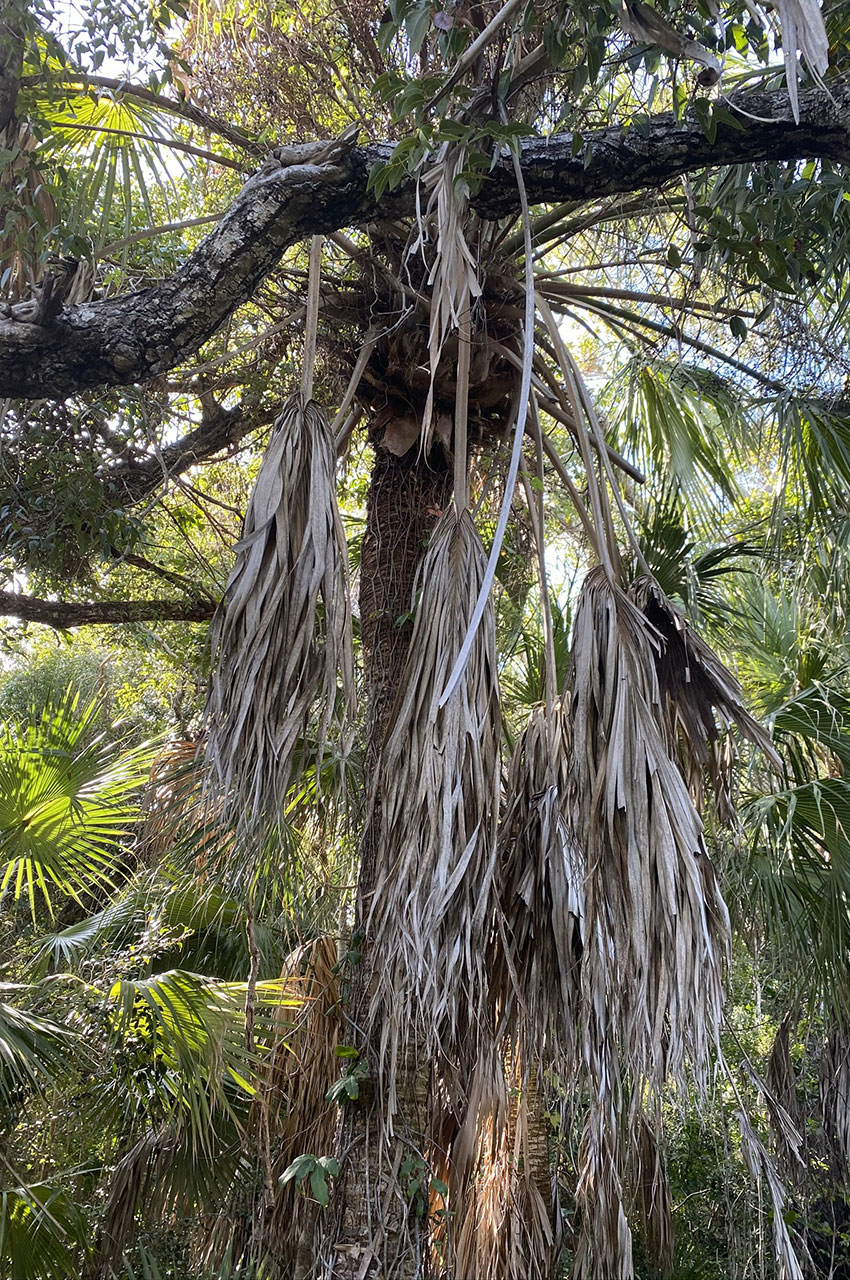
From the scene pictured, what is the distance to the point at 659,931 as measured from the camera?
2.21 m

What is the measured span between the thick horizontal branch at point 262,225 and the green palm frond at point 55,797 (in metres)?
1.36

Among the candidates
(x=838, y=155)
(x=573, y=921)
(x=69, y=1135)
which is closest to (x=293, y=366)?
(x=838, y=155)

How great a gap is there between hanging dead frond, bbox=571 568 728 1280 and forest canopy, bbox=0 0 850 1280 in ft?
0.04

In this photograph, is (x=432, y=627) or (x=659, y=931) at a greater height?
(x=432, y=627)

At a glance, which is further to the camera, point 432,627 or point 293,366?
point 293,366

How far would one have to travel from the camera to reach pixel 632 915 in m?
2.19

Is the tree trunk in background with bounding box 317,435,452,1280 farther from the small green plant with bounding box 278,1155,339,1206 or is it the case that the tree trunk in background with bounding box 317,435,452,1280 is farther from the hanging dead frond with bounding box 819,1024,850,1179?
the hanging dead frond with bounding box 819,1024,850,1179

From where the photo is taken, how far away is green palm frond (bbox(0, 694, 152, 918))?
10.7ft

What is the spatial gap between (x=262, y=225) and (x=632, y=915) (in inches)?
73.3

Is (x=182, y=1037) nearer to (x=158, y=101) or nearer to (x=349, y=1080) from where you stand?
(x=349, y=1080)

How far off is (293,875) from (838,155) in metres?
2.70

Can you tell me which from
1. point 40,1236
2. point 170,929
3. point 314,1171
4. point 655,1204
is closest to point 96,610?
point 170,929

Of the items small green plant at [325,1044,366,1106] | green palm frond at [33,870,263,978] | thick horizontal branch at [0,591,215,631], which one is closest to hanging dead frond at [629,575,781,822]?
small green plant at [325,1044,366,1106]

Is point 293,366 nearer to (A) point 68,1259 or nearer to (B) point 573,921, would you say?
(B) point 573,921
